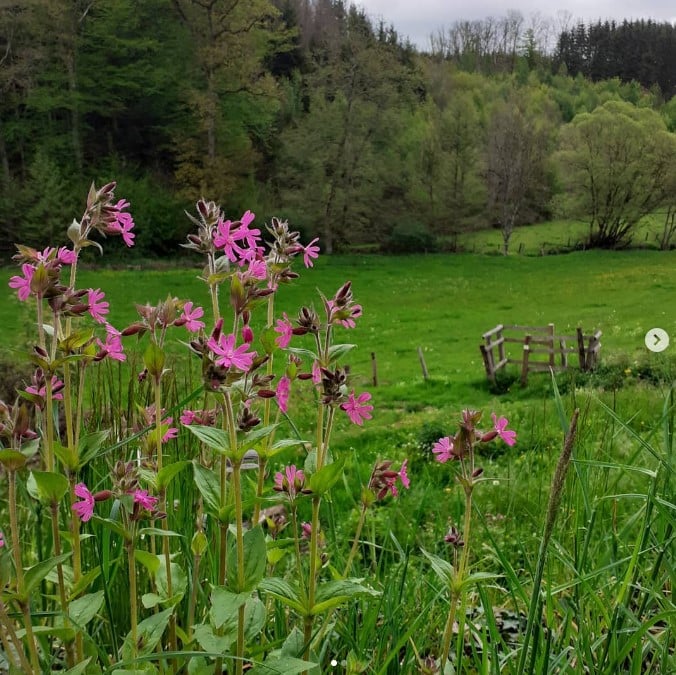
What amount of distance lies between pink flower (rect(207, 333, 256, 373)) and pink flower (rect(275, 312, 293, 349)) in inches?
6.7

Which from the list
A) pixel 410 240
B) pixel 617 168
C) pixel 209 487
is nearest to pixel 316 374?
pixel 209 487

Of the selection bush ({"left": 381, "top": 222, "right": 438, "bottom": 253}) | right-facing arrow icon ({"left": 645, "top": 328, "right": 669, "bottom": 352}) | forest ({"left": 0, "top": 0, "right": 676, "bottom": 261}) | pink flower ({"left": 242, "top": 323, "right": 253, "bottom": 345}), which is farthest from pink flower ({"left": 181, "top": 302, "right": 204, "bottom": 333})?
bush ({"left": 381, "top": 222, "right": 438, "bottom": 253})

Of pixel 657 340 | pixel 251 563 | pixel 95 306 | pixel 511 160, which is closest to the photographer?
pixel 251 563

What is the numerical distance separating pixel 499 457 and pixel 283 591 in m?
6.01

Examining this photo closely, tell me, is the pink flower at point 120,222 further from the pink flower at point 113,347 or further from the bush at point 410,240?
the bush at point 410,240

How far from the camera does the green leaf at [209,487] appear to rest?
1110 millimetres

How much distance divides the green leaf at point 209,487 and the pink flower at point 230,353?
23cm

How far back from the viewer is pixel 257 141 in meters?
39.3

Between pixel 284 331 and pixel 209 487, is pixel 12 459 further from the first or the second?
pixel 284 331

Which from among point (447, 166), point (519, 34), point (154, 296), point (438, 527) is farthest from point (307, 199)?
point (519, 34)

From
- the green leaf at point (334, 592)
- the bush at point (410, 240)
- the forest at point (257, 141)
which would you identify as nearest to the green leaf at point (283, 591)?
the green leaf at point (334, 592)

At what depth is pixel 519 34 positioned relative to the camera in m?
79.5

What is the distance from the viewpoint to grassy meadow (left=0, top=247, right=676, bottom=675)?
4.31ft

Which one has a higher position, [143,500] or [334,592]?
[143,500]
